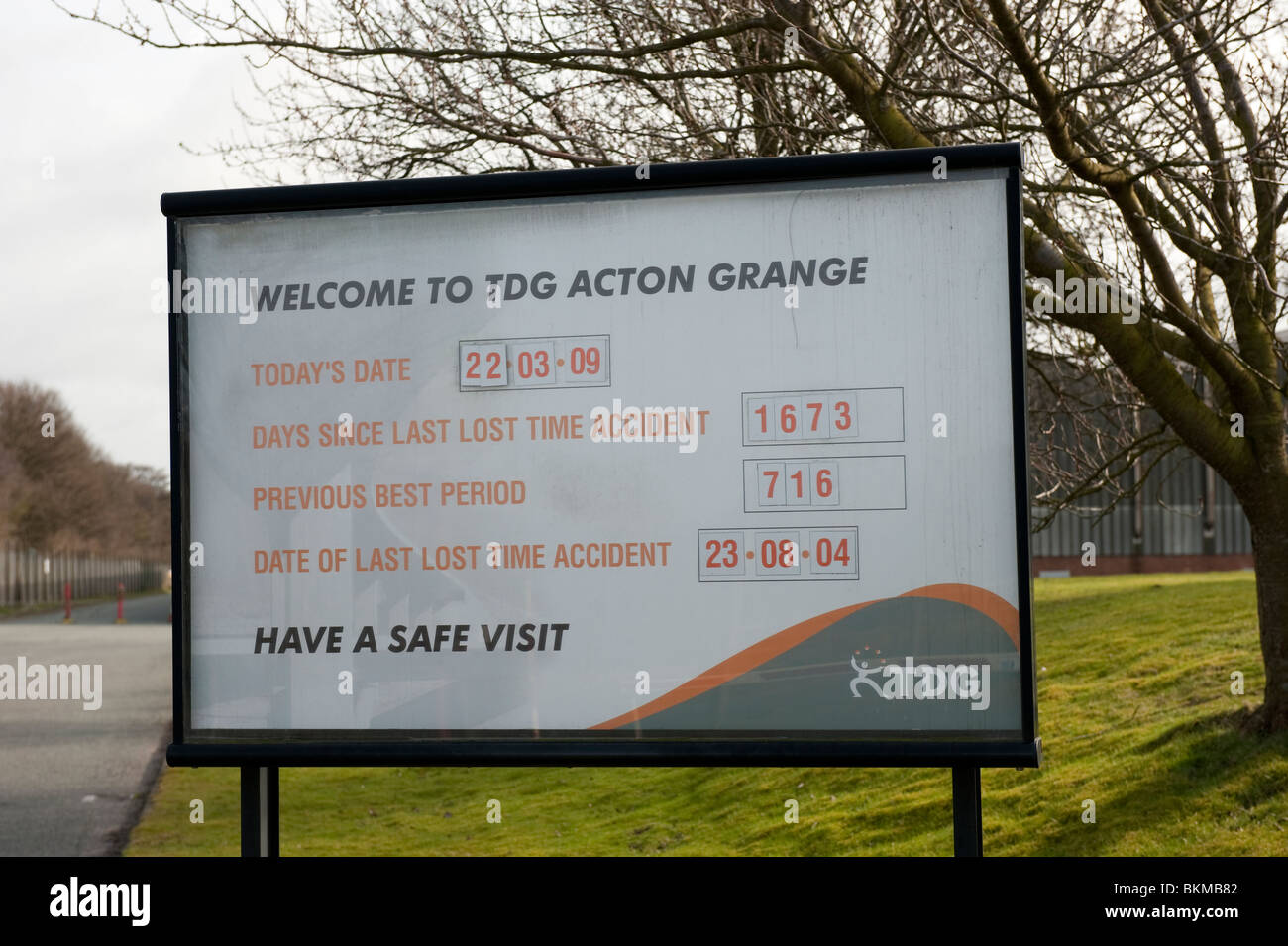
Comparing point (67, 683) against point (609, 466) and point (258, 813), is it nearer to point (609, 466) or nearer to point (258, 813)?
point (258, 813)

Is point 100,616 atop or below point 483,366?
below

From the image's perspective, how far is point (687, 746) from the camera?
433cm

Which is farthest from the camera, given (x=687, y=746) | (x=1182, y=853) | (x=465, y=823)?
(x=465, y=823)

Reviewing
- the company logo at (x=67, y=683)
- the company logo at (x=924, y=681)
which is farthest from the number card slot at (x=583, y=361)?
the company logo at (x=67, y=683)

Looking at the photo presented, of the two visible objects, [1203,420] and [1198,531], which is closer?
[1203,420]

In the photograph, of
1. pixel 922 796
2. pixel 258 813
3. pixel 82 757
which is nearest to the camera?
pixel 258 813

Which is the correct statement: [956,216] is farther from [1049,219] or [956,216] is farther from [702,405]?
[1049,219]

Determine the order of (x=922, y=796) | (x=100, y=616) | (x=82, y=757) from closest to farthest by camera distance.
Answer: (x=922, y=796) → (x=82, y=757) → (x=100, y=616)

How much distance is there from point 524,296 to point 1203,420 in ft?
15.4

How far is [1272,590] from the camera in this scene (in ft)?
24.3

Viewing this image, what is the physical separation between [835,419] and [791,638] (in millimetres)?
823

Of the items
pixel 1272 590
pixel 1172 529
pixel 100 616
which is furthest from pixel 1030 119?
pixel 100 616
